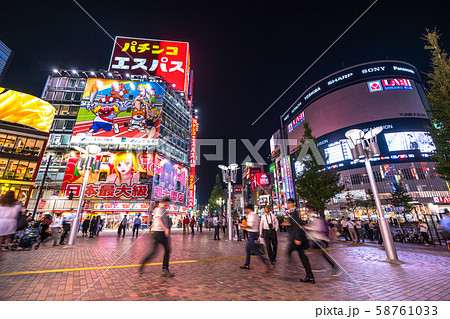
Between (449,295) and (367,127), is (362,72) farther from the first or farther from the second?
(449,295)

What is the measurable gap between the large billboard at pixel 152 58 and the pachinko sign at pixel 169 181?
14133 millimetres

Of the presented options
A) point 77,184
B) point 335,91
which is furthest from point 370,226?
point 335,91

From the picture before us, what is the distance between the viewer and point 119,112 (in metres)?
30.4

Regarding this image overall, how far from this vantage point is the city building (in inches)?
2144

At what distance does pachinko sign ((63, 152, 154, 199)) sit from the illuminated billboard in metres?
5.78

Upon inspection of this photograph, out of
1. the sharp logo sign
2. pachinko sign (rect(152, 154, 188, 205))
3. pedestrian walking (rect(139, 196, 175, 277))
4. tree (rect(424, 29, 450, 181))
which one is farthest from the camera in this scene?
the sharp logo sign

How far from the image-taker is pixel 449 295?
10.5ft

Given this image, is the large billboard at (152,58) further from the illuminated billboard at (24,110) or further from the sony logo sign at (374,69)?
the sony logo sign at (374,69)

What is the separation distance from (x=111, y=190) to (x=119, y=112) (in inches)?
477

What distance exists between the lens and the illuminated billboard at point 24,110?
25812 mm

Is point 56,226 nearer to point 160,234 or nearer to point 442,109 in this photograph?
point 160,234

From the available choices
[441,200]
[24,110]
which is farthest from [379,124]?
[24,110]

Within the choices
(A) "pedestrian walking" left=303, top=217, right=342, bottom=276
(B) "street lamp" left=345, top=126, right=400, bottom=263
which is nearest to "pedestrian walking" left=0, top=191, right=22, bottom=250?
(A) "pedestrian walking" left=303, top=217, right=342, bottom=276

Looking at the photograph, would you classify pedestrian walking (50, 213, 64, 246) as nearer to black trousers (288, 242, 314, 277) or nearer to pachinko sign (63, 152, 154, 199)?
black trousers (288, 242, 314, 277)
